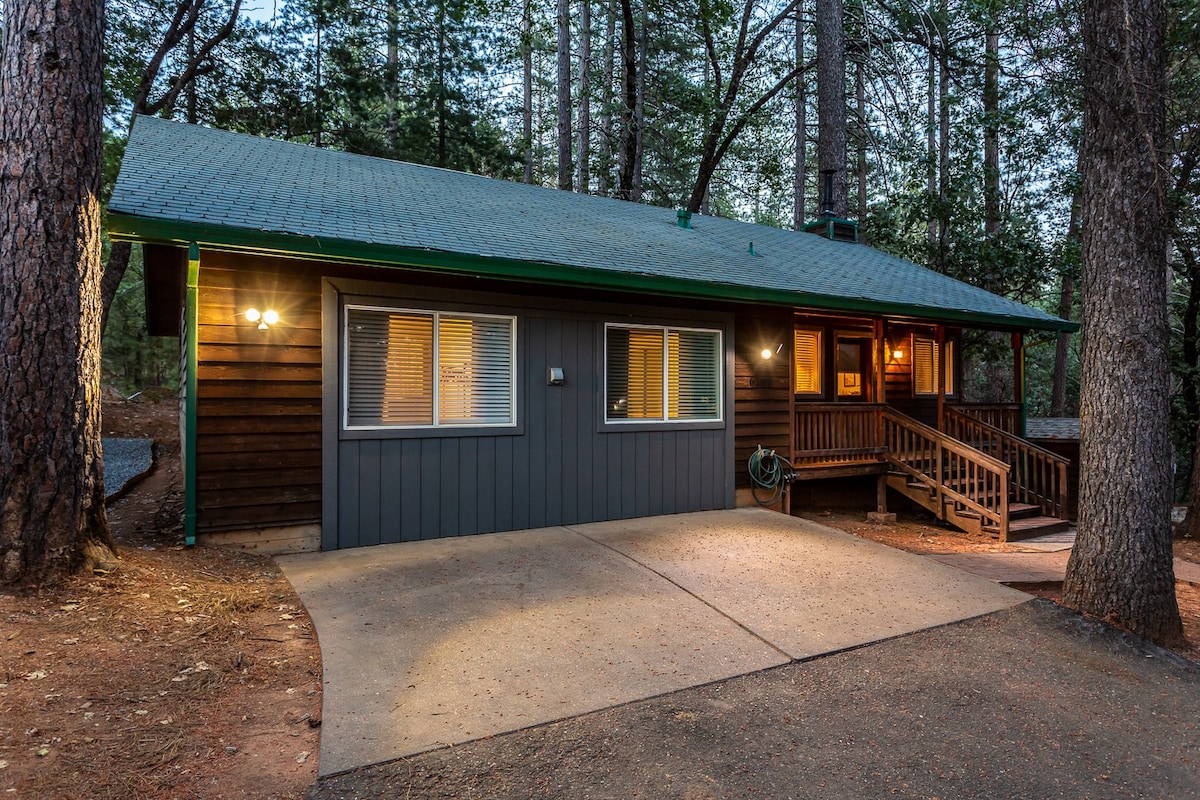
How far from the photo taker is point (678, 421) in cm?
704

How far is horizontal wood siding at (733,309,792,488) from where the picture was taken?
24.7ft

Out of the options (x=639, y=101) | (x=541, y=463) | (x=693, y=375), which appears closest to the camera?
(x=541, y=463)

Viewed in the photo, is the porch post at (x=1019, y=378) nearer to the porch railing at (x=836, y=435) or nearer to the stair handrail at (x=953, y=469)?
the stair handrail at (x=953, y=469)

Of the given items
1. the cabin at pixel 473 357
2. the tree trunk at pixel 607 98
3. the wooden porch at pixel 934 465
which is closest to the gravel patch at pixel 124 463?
the cabin at pixel 473 357

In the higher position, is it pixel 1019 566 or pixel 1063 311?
pixel 1063 311

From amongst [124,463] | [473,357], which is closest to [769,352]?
[473,357]

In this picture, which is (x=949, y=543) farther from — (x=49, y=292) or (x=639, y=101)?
(x=639, y=101)

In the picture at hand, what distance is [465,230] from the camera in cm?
621

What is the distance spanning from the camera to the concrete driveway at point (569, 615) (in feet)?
9.15

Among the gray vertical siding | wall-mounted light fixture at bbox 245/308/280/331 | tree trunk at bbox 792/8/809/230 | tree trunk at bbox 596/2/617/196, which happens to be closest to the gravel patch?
wall-mounted light fixture at bbox 245/308/280/331

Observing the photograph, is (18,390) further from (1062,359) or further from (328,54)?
(1062,359)

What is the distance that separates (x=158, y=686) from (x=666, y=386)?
17.0 ft

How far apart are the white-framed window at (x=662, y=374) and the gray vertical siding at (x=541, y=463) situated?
135 millimetres

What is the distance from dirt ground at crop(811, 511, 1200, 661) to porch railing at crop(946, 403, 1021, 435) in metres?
1.81
